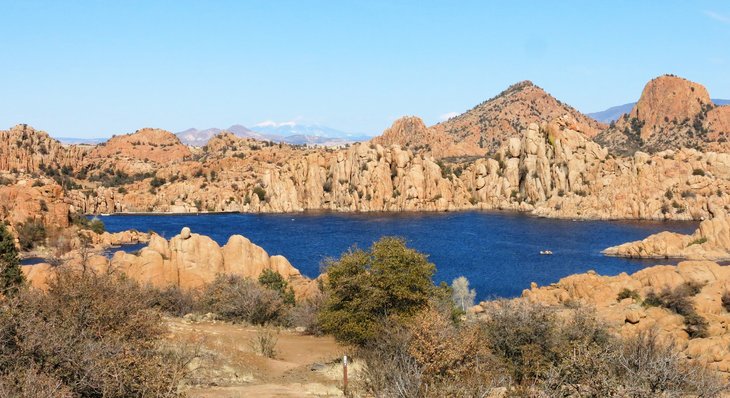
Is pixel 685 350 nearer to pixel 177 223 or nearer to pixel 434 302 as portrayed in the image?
pixel 434 302

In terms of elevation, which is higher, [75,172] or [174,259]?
[75,172]

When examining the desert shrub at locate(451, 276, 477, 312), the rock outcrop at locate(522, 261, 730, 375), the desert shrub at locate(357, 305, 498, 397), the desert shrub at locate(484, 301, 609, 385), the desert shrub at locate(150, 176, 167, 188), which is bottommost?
the desert shrub at locate(451, 276, 477, 312)

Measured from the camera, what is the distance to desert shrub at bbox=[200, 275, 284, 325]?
35969 mm

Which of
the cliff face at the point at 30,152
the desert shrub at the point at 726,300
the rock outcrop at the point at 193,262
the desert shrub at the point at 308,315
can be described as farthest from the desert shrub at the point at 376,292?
the cliff face at the point at 30,152

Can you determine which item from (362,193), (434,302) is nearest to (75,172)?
(362,193)

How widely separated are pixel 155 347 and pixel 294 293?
24.7 m

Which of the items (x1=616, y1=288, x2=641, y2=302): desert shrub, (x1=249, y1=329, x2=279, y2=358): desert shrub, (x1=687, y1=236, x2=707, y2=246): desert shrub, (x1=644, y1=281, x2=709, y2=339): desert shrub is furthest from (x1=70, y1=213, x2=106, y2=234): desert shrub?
(x1=687, y1=236, x2=707, y2=246): desert shrub

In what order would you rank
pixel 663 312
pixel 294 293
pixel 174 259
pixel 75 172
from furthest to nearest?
pixel 75 172 → pixel 174 259 → pixel 294 293 → pixel 663 312

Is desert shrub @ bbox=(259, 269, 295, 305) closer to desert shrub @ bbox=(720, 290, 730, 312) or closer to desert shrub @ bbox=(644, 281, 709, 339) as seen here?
desert shrub @ bbox=(644, 281, 709, 339)

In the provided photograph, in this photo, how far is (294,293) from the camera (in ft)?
148

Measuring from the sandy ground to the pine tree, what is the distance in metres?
7.19

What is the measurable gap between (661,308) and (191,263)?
108 feet

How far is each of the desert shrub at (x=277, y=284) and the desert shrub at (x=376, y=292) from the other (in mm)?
11987

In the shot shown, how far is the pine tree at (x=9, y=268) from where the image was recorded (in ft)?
91.3
